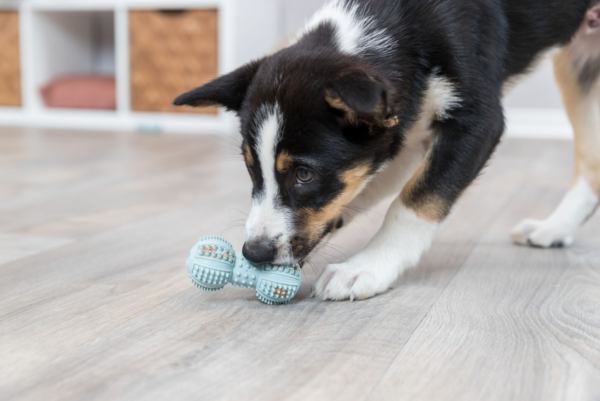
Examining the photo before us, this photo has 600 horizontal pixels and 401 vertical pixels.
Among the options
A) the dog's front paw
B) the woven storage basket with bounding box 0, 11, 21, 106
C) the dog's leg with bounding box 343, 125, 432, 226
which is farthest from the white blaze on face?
the woven storage basket with bounding box 0, 11, 21, 106

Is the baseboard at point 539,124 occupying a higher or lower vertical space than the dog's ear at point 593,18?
lower

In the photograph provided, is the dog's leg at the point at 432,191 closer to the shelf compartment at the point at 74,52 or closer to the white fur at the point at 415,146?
the white fur at the point at 415,146

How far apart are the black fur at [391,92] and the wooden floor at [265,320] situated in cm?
28

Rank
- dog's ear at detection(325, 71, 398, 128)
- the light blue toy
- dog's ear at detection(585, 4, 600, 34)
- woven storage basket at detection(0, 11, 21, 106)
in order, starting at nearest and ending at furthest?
dog's ear at detection(325, 71, 398, 128) < the light blue toy < dog's ear at detection(585, 4, 600, 34) < woven storage basket at detection(0, 11, 21, 106)

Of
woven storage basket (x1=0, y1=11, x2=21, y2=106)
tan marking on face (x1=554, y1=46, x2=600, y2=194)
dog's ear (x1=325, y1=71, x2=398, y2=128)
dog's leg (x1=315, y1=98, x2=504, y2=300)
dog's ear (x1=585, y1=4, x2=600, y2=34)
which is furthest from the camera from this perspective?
woven storage basket (x1=0, y1=11, x2=21, y2=106)

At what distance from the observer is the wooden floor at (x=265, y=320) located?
3.64ft

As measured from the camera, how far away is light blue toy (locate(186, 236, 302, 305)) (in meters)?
1.48

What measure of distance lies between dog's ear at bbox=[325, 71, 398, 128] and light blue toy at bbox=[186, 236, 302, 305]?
0.42 m

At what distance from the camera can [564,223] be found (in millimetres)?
2236

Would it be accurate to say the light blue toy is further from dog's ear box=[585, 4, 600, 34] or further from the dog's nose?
dog's ear box=[585, 4, 600, 34]

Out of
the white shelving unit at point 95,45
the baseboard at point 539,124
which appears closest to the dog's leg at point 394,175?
the white shelving unit at point 95,45

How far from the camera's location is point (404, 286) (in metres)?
1.72

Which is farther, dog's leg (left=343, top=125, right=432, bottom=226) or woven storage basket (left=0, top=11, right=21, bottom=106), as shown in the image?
woven storage basket (left=0, top=11, right=21, bottom=106)

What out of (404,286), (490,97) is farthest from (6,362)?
(490,97)
